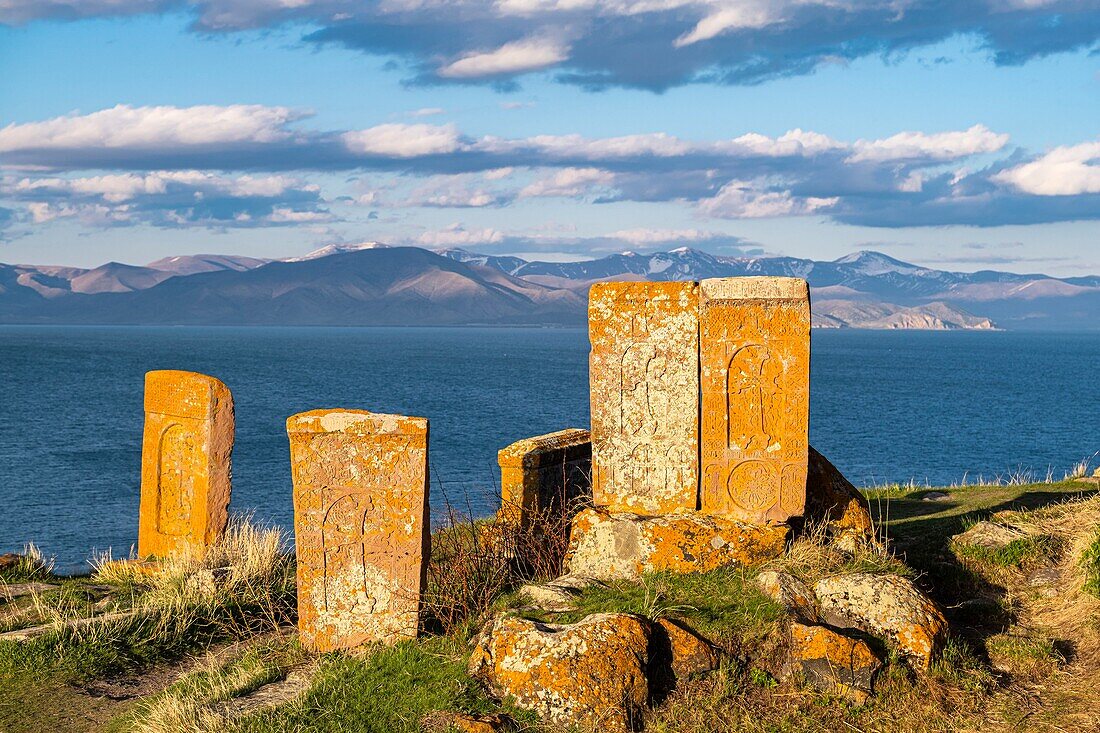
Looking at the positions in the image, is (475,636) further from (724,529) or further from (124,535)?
(124,535)

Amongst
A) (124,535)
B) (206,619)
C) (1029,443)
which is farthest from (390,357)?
(206,619)

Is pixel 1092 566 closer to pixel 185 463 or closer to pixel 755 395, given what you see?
pixel 755 395

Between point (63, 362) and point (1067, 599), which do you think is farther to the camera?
point (63, 362)

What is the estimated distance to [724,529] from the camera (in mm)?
9820

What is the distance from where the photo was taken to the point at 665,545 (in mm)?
9688

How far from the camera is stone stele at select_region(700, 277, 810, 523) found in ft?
34.2

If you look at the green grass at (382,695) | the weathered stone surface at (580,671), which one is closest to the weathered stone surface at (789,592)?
the weathered stone surface at (580,671)

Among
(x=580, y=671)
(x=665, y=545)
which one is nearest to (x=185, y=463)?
(x=665, y=545)

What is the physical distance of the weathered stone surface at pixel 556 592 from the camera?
877 centimetres

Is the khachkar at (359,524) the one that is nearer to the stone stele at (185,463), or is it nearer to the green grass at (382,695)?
the green grass at (382,695)

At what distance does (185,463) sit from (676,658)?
7.56 m

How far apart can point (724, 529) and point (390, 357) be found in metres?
125

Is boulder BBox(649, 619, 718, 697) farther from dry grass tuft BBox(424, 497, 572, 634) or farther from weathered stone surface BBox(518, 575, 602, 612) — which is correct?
dry grass tuft BBox(424, 497, 572, 634)

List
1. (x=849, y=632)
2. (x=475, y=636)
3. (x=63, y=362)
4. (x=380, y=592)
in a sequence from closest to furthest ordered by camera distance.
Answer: (x=849, y=632) < (x=475, y=636) < (x=380, y=592) < (x=63, y=362)
